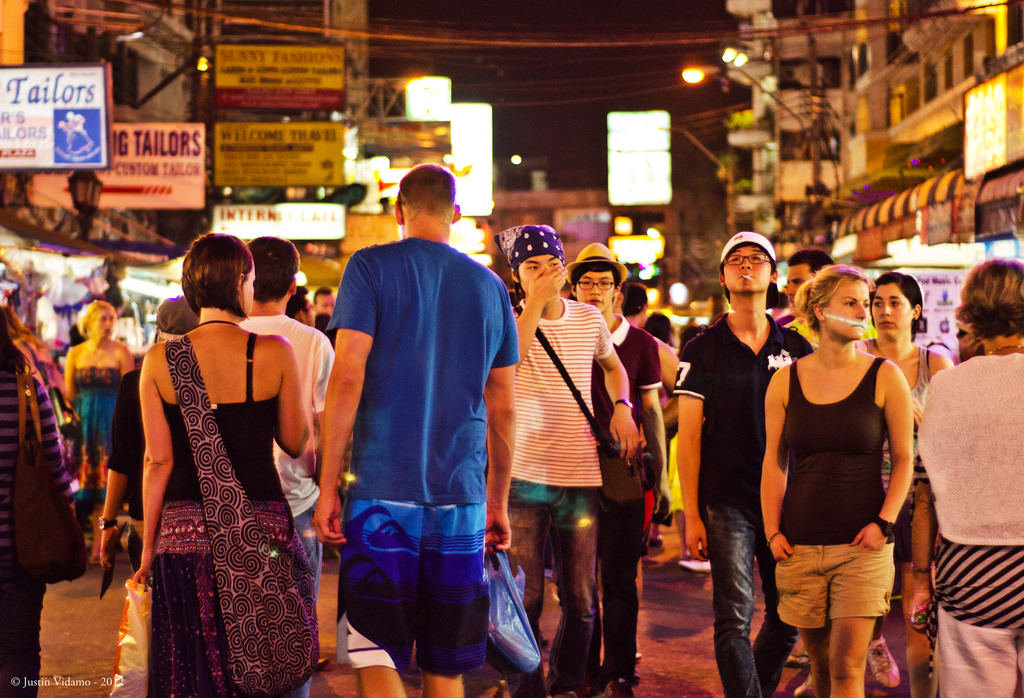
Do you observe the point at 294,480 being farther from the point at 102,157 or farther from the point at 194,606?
the point at 102,157

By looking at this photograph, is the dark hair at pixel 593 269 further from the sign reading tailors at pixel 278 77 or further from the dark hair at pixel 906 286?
the sign reading tailors at pixel 278 77

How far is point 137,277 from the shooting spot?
1742 centimetres

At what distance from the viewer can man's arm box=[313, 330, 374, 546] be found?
3635 mm

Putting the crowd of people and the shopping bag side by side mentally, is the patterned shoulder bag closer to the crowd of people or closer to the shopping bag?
the crowd of people

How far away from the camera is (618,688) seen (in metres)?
5.85

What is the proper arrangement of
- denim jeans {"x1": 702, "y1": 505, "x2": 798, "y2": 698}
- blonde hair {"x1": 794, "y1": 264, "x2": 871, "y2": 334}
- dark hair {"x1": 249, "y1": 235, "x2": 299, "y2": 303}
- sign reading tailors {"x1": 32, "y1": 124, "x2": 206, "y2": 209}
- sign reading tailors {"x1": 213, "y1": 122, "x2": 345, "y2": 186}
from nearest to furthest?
blonde hair {"x1": 794, "y1": 264, "x2": 871, "y2": 334}
denim jeans {"x1": 702, "y1": 505, "x2": 798, "y2": 698}
dark hair {"x1": 249, "y1": 235, "x2": 299, "y2": 303}
sign reading tailors {"x1": 32, "y1": 124, "x2": 206, "y2": 209}
sign reading tailors {"x1": 213, "y1": 122, "x2": 345, "y2": 186}

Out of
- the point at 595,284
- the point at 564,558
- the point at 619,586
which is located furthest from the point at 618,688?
the point at 595,284

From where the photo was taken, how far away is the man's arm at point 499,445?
417 cm

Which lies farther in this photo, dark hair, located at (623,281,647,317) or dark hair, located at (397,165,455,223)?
dark hair, located at (623,281,647,317)

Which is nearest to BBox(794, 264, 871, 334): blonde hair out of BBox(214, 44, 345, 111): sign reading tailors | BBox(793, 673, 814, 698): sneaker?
BBox(793, 673, 814, 698): sneaker

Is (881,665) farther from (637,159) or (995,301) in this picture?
(637,159)

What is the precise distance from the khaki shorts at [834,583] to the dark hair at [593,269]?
2.35 metres

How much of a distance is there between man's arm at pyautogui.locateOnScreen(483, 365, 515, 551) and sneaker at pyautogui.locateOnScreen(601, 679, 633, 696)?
6.56ft

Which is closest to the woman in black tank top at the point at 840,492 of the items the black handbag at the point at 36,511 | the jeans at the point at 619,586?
the jeans at the point at 619,586
